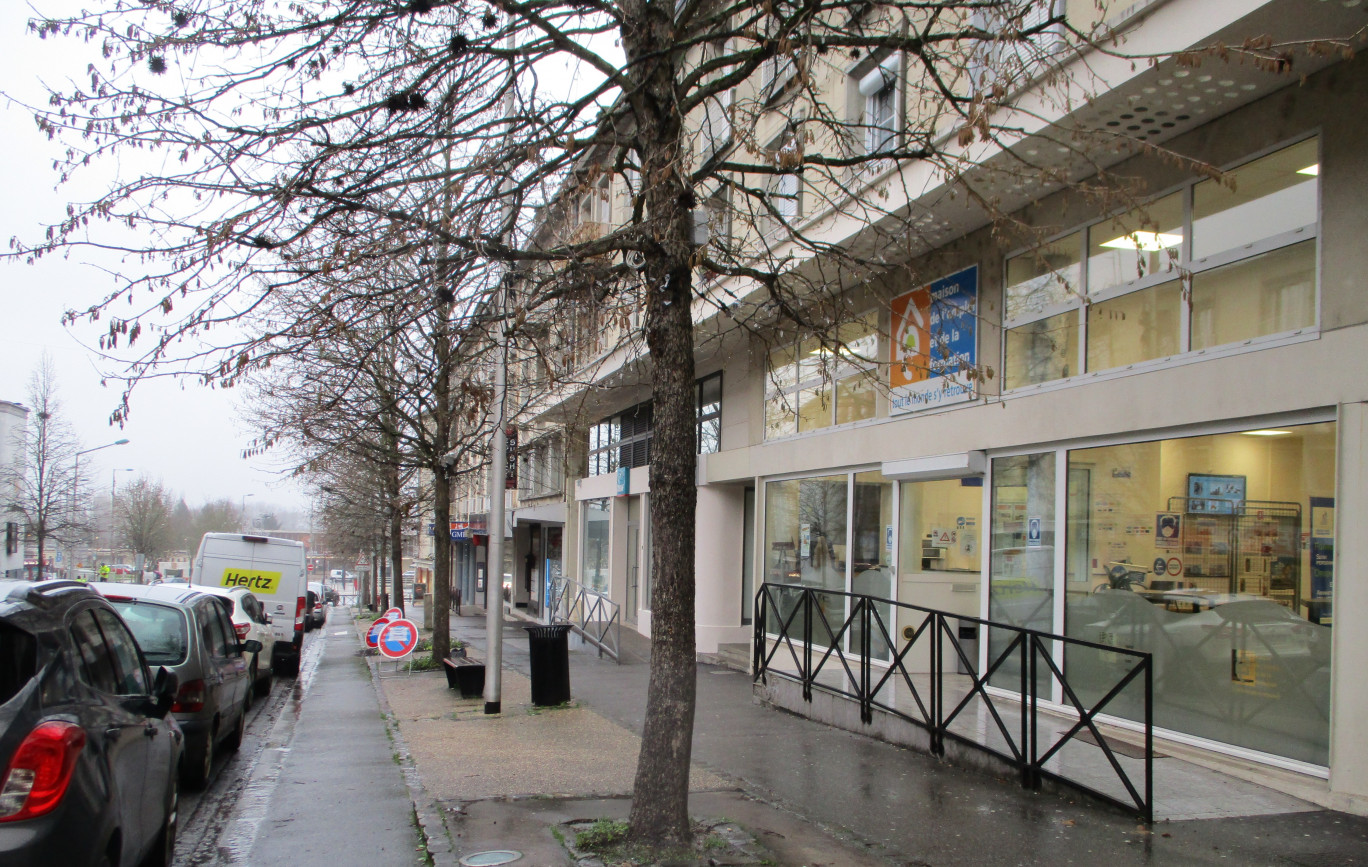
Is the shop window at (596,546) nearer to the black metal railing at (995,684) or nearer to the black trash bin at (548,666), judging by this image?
the black trash bin at (548,666)

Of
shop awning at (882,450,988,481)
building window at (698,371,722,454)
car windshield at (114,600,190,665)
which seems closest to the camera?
car windshield at (114,600,190,665)

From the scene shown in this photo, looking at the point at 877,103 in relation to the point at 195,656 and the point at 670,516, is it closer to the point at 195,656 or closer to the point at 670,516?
the point at 670,516

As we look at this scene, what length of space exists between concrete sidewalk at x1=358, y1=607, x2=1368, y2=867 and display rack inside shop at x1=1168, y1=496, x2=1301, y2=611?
1.53 meters

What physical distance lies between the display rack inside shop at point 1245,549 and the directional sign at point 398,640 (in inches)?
489

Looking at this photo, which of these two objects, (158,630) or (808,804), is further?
(158,630)

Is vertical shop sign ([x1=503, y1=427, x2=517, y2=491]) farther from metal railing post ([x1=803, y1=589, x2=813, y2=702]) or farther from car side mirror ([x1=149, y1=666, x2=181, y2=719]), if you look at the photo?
car side mirror ([x1=149, y1=666, x2=181, y2=719])

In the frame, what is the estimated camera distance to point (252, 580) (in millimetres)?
21844

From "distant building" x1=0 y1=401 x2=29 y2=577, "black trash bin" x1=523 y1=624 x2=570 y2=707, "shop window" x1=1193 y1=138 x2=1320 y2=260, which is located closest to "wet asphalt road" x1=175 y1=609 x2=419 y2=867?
"black trash bin" x1=523 y1=624 x2=570 y2=707

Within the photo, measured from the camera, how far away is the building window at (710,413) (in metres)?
18.0

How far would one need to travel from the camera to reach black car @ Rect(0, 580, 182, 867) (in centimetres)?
367

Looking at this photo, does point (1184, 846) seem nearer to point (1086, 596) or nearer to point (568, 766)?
point (1086, 596)

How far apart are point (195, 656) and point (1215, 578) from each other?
8277mm

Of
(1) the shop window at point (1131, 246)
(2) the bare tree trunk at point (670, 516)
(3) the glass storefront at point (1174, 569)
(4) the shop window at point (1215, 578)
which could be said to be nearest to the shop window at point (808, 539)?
(3) the glass storefront at point (1174, 569)

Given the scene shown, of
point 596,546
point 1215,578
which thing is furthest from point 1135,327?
point 596,546
